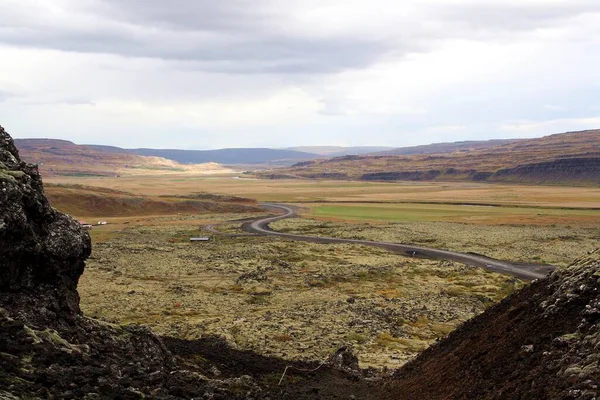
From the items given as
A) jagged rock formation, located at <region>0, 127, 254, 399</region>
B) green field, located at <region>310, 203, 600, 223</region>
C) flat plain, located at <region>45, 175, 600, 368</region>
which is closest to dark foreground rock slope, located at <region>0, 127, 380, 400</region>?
jagged rock formation, located at <region>0, 127, 254, 399</region>

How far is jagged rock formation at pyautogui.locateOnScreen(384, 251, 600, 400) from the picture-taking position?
1147 centimetres

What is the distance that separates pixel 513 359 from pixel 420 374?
5232mm

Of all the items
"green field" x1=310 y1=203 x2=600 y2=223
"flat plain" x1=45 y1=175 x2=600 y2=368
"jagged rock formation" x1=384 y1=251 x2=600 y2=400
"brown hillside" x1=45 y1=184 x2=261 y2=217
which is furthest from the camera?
"brown hillside" x1=45 y1=184 x2=261 y2=217

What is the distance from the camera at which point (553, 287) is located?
16.7 meters

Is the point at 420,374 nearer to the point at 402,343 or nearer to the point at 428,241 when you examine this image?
the point at 402,343

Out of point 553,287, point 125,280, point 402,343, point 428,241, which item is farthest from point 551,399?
point 428,241

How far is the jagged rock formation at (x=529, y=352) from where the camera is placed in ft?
37.6

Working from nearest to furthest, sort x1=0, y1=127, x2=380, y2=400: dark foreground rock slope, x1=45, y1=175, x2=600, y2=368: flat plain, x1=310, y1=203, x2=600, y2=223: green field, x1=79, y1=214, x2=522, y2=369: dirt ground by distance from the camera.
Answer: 1. x1=0, y1=127, x2=380, y2=400: dark foreground rock slope
2. x1=79, y1=214, x2=522, y2=369: dirt ground
3. x1=45, y1=175, x2=600, y2=368: flat plain
4. x1=310, y1=203, x2=600, y2=223: green field

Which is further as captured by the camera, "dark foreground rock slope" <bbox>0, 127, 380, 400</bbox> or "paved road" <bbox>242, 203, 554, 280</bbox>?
"paved road" <bbox>242, 203, 554, 280</bbox>

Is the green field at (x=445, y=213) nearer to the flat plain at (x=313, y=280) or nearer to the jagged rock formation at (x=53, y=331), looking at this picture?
the flat plain at (x=313, y=280)

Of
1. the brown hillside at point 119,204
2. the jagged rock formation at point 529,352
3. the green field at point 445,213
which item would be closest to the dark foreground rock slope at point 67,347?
the jagged rock formation at point 529,352

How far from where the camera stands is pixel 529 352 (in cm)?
1367

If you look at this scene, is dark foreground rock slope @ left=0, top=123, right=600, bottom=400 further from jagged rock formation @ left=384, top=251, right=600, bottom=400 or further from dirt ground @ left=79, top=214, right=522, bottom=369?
dirt ground @ left=79, top=214, right=522, bottom=369

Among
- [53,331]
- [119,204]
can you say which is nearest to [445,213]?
[119,204]
